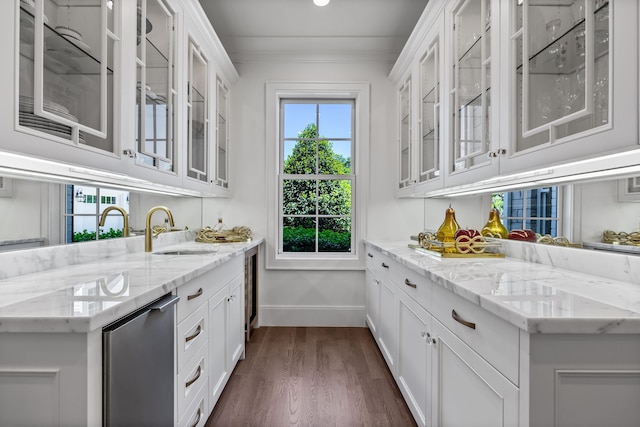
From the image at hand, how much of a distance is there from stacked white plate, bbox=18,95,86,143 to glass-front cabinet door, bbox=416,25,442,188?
1986 mm

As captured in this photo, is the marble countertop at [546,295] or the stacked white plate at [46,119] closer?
the marble countertop at [546,295]

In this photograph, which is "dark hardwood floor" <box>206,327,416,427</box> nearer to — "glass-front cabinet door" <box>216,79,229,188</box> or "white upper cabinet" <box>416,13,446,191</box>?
"white upper cabinet" <box>416,13,446,191</box>

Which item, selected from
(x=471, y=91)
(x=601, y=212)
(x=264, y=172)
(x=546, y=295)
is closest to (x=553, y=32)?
(x=471, y=91)

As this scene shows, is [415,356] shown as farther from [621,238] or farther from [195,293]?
[195,293]

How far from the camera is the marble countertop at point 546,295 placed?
2.51 ft

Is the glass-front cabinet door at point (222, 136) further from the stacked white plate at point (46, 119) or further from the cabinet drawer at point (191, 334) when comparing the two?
the stacked white plate at point (46, 119)

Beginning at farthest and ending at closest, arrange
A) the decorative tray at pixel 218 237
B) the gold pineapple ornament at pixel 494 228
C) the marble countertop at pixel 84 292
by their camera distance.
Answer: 1. the decorative tray at pixel 218 237
2. the gold pineapple ornament at pixel 494 228
3. the marble countertop at pixel 84 292

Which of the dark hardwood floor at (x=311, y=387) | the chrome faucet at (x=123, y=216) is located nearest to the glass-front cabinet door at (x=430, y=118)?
the dark hardwood floor at (x=311, y=387)

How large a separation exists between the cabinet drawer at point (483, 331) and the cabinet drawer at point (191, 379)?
106 cm

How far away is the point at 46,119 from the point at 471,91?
191cm

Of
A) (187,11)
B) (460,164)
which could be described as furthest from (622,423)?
(187,11)

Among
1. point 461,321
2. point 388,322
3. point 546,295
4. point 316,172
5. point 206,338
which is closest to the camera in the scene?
point 546,295

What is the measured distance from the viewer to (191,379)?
4.82 ft

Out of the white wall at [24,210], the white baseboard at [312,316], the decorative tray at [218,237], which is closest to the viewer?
the white wall at [24,210]
